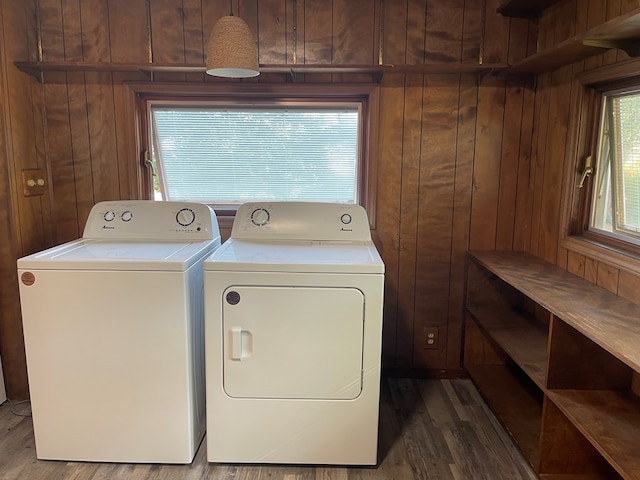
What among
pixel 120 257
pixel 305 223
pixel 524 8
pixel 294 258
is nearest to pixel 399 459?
pixel 294 258

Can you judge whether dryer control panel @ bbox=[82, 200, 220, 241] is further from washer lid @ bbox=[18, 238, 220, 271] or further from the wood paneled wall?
the wood paneled wall

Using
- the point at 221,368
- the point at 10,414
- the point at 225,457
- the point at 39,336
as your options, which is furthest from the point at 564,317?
the point at 10,414

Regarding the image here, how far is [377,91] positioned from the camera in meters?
2.67

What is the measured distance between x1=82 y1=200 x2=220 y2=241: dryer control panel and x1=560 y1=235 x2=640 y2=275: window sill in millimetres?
1709

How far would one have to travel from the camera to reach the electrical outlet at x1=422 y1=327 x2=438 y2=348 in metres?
2.91

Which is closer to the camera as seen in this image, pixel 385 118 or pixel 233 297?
pixel 233 297

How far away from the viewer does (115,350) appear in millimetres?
2010

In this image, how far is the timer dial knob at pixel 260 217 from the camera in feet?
8.12

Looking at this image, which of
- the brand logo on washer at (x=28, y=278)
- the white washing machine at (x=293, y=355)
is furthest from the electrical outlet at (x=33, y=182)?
the white washing machine at (x=293, y=355)

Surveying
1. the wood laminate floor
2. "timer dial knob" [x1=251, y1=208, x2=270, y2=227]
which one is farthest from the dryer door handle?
"timer dial knob" [x1=251, y1=208, x2=270, y2=227]

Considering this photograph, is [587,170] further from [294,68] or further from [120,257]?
[120,257]

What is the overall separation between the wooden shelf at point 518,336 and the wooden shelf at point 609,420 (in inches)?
5.6

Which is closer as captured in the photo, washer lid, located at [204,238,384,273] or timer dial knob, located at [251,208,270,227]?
washer lid, located at [204,238,384,273]

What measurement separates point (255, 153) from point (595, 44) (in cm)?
176
